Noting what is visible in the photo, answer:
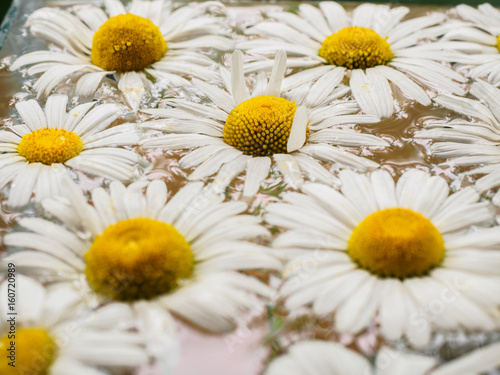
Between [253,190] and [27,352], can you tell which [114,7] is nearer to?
[253,190]

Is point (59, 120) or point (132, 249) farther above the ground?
point (59, 120)

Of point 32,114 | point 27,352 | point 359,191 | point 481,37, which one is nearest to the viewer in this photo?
point 27,352

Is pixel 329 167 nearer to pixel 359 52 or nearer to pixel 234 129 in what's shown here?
pixel 234 129

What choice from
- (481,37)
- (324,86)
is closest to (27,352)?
(324,86)

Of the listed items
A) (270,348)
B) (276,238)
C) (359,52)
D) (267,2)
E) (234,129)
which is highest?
(267,2)

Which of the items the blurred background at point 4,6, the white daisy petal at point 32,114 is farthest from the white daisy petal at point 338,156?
the blurred background at point 4,6

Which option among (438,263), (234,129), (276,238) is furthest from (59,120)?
(438,263)
